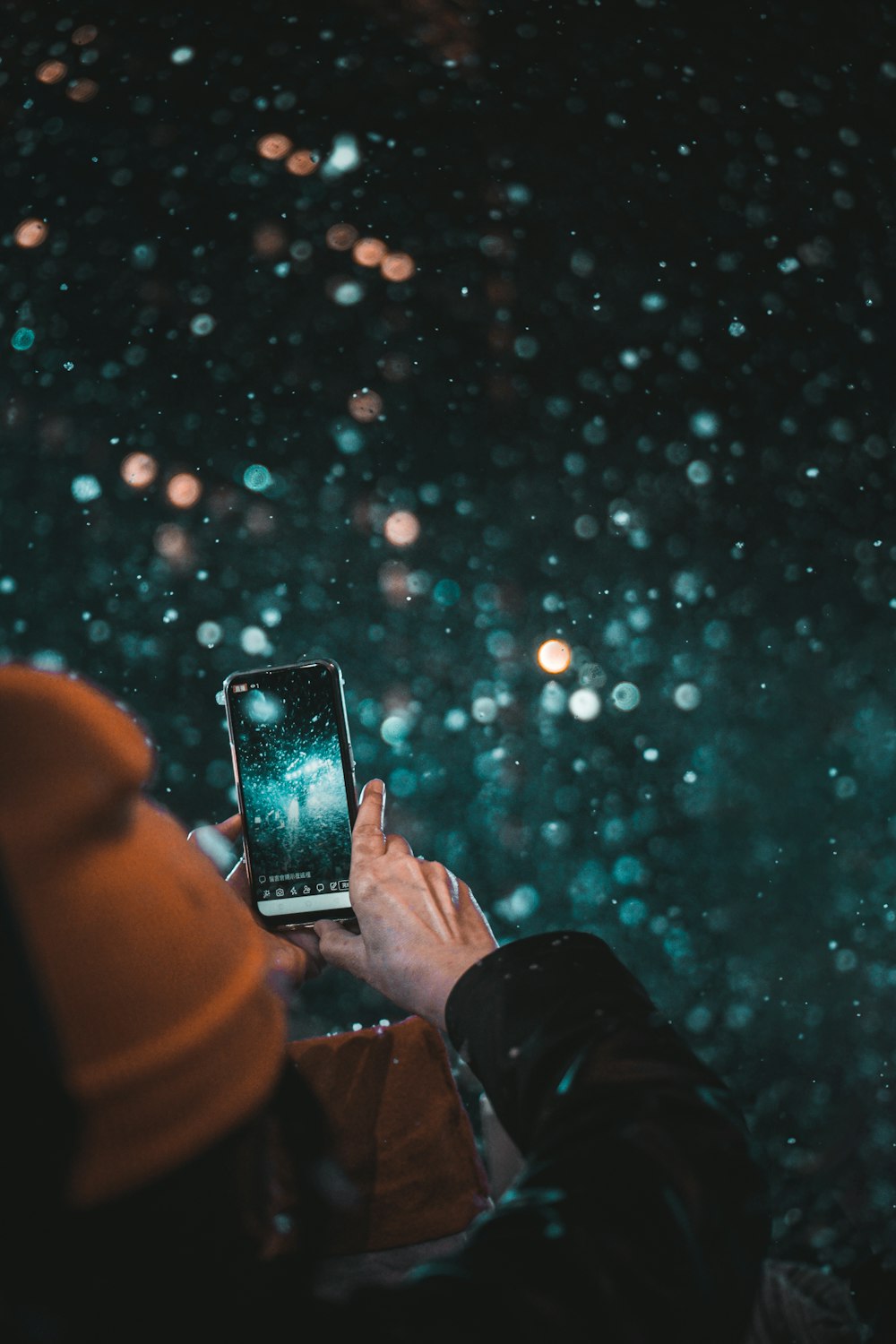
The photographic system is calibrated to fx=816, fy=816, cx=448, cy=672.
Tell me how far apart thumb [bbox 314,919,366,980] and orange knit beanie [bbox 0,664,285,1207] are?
27 centimetres

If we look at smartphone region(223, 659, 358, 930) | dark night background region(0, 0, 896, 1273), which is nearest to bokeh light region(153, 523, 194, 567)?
dark night background region(0, 0, 896, 1273)

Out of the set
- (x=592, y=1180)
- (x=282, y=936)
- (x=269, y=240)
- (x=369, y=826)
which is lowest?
(x=282, y=936)

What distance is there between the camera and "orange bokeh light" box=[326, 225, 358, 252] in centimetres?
63

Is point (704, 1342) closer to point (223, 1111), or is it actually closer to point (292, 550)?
point (223, 1111)

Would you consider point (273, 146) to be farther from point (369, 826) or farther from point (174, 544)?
point (369, 826)

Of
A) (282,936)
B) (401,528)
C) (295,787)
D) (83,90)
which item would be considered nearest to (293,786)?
(295,787)

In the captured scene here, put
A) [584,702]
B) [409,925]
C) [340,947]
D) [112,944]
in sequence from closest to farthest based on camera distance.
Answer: [112,944] → [409,925] → [340,947] → [584,702]

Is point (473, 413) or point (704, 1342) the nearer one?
point (704, 1342)

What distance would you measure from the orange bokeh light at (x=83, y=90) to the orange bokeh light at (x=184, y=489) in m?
0.34

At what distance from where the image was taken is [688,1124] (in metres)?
0.24

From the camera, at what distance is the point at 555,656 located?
0.61 m

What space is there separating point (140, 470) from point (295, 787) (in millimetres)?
289

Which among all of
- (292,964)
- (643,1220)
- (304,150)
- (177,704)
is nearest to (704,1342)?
(643,1220)

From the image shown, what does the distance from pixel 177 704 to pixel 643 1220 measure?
49cm
